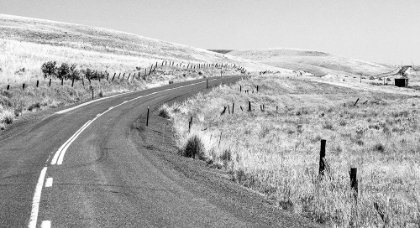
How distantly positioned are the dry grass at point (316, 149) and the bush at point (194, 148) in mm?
303

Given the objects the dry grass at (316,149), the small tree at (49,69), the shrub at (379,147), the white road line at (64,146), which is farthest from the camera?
the small tree at (49,69)

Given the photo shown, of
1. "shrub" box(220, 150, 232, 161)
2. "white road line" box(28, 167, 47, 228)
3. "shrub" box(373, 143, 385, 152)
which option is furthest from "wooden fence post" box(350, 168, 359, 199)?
"shrub" box(373, 143, 385, 152)

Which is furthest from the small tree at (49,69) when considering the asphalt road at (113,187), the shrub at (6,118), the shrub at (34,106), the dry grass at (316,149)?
the asphalt road at (113,187)

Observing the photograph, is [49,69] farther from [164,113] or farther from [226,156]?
[226,156]

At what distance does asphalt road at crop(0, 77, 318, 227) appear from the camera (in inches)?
281

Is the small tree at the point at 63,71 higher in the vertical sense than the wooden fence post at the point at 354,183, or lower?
higher

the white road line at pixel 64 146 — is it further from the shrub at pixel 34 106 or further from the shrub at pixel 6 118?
the shrub at pixel 34 106

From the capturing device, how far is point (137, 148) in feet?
47.2

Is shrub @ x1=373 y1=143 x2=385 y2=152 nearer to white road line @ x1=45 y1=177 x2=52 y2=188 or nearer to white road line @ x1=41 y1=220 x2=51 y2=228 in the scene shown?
white road line @ x1=45 y1=177 x2=52 y2=188

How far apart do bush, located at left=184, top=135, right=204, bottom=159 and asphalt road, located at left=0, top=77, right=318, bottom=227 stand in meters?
0.63

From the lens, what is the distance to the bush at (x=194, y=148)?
574 inches

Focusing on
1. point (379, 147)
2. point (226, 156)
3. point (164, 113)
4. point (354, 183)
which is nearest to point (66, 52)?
point (164, 113)

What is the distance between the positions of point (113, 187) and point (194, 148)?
19.4 feet

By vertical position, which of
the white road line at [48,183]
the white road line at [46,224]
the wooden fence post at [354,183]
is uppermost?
the wooden fence post at [354,183]
